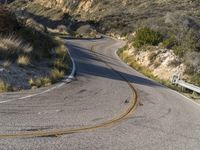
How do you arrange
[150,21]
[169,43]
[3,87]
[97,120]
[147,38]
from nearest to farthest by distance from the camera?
[97,120], [3,87], [169,43], [147,38], [150,21]

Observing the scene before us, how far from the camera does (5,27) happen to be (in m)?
22.1

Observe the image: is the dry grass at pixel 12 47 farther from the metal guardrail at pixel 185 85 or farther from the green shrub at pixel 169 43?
the green shrub at pixel 169 43

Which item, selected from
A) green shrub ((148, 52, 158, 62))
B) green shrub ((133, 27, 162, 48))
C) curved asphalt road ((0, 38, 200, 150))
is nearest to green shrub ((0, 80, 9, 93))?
curved asphalt road ((0, 38, 200, 150))

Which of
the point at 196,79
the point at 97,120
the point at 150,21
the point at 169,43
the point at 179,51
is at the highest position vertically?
the point at 97,120

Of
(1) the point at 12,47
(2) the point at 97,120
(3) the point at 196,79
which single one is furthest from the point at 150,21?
(2) the point at 97,120

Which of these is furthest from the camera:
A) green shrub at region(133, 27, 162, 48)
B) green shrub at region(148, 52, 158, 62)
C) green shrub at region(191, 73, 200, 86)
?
green shrub at region(133, 27, 162, 48)

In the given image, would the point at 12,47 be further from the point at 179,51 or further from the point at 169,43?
the point at 169,43

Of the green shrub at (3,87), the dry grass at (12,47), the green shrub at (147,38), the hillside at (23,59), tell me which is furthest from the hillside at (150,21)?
the green shrub at (3,87)

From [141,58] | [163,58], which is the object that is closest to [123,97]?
[163,58]

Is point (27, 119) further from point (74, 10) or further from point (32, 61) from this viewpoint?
point (74, 10)

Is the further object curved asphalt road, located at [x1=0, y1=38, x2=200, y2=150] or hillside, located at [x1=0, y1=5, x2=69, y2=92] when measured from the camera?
hillside, located at [x1=0, y1=5, x2=69, y2=92]

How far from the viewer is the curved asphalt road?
33.8 feet

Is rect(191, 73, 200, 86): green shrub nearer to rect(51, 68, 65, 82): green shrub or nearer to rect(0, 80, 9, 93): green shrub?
rect(51, 68, 65, 82): green shrub

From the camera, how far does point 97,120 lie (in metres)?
12.9
